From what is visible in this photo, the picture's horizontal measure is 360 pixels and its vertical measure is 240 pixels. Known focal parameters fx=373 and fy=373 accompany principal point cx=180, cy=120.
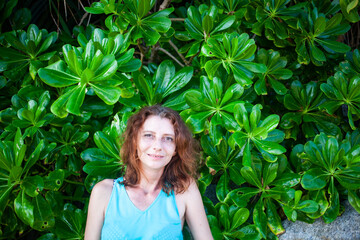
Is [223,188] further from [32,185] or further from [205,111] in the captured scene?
[32,185]

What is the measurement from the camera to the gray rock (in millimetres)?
1853

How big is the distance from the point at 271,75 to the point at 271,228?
0.76m

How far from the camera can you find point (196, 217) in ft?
4.96

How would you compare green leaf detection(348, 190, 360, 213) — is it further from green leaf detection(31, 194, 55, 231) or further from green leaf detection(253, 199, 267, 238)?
green leaf detection(31, 194, 55, 231)

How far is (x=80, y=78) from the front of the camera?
56.2 inches

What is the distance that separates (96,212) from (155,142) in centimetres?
35

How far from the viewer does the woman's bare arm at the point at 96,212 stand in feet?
4.66

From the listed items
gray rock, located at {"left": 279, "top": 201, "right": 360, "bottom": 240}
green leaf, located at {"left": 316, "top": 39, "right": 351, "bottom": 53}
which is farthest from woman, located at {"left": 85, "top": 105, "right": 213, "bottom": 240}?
green leaf, located at {"left": 316, "top": 39, "right": 351, "bottom": 53}

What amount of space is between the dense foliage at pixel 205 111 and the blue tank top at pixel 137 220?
0.74 feet

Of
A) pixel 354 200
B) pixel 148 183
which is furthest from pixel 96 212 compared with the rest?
pixel 354 200

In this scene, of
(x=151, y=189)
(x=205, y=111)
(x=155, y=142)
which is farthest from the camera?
(x=205, y=111)

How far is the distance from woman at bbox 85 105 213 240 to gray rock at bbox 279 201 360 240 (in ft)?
2.05

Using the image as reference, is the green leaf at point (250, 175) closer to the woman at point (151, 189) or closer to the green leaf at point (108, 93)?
the woman at point (151, 189)

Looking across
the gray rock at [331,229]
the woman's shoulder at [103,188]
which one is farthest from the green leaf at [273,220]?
the woman's shoulder at [103,188]
